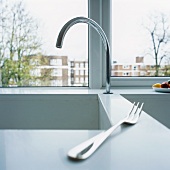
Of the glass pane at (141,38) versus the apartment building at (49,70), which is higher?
the glass pane at (141,38)

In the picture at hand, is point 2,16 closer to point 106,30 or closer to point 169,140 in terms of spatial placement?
point 106,30

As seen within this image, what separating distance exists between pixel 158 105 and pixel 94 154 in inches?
35.3

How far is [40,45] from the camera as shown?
158cm

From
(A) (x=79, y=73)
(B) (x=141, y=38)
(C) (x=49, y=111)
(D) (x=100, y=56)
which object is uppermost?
(B) (x=141, y=38)

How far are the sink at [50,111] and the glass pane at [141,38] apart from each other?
1.51 feet

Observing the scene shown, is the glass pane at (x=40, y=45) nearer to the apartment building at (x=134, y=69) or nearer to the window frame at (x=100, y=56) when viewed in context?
the window frame at (x=100, y=56)

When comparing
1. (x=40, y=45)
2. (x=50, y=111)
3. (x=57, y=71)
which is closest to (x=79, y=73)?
(x=57, y=71)

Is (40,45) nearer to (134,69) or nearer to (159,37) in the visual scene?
(134,69)

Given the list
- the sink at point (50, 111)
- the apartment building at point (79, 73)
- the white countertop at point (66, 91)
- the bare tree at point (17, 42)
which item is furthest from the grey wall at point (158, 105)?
the bare tree at point (17, 42)

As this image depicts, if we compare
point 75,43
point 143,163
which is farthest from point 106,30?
point 143,163

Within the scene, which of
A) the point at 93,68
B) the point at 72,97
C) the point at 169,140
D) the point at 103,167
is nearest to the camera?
the point at 103,167

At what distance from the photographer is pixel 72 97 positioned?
4.06 ft

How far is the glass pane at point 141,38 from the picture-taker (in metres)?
1.56

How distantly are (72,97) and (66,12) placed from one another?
0.62 metres
